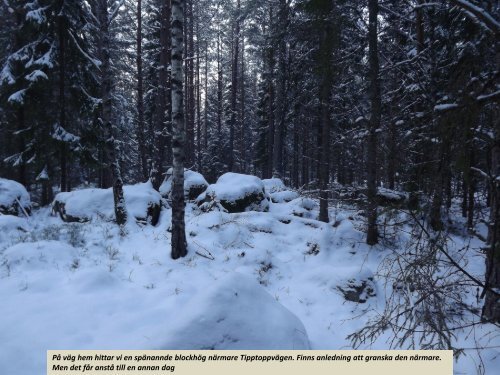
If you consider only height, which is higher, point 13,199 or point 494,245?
point 494,245

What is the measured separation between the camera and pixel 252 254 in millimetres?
7598

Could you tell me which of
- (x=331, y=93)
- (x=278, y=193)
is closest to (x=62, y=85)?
(x=278, y=193)

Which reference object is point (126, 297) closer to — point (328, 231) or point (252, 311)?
point (252, 311)

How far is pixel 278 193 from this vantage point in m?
14.2

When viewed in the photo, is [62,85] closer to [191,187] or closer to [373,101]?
[191,187]

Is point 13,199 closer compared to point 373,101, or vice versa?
point 373,101

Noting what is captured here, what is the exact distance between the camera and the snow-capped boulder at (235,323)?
10.5 ft

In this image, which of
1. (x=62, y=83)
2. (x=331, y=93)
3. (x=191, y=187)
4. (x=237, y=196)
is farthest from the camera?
(x=62, y=83)

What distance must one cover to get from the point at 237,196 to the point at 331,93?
4.82 metres

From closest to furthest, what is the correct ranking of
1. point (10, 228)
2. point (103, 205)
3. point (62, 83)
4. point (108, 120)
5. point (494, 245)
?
point (494, 245)
point (10, 228)
point (108, 120)
point (103, 205)
point (62, 83)

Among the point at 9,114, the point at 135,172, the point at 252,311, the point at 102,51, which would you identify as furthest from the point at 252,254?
the point at 135,172

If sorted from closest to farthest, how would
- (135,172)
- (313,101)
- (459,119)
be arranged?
(459,119) → (313,101) → (135,172)

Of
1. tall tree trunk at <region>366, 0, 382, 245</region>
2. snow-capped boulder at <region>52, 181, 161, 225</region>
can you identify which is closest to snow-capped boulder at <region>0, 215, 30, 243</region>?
snow-capped boulder at <region>52, 181, 161, 225</region>

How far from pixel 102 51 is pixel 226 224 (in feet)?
20.1
